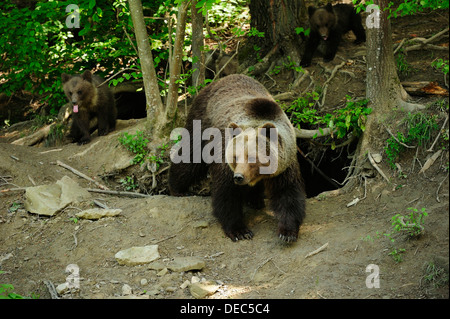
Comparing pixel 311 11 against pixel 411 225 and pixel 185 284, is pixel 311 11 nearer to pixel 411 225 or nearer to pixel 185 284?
pixel 411 225

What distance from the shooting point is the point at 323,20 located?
32.6 feet

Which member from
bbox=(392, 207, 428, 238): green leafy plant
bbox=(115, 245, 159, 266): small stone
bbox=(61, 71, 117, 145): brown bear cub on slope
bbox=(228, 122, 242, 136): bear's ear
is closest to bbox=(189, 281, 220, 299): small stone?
bbox=(115, 245, 159, 266): small stone

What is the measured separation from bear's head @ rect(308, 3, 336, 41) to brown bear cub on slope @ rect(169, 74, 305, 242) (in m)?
3.25

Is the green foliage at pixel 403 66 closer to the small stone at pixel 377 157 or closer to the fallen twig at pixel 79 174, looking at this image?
the small stone at pixel 377 157

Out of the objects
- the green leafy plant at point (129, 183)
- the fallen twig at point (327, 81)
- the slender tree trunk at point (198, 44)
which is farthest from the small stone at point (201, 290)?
the slender tree trunk at point (198, 44)

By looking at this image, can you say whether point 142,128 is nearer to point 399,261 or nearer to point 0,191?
point 0,191

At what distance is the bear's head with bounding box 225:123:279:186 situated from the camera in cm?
570

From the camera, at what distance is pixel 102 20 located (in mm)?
10500

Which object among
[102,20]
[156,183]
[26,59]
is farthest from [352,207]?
[26,59]

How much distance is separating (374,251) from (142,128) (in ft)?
17.4

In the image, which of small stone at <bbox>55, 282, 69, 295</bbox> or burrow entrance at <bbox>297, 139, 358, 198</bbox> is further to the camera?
burrow entrance at <bbox>297, 139, 358, 198</bbox>

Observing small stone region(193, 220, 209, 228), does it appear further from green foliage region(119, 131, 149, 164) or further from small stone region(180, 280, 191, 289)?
green foliage region(119, 131, 149, 164)

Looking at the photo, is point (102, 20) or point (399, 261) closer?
point (399, 261)

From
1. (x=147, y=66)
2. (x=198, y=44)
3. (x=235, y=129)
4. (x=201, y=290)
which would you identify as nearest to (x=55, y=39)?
(x=147, y=66)
